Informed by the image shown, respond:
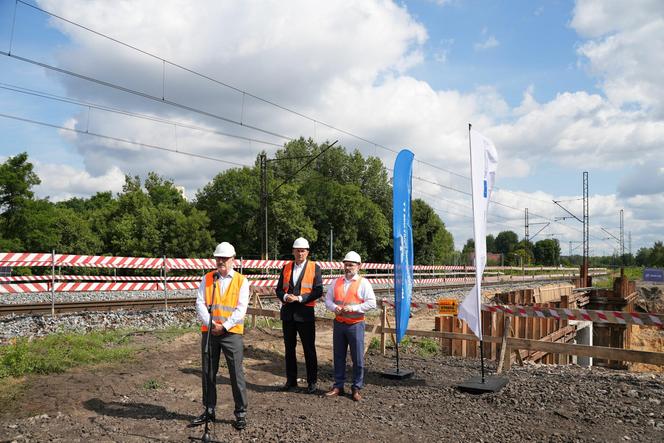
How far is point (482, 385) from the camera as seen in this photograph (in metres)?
7.64

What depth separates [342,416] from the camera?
6.39m

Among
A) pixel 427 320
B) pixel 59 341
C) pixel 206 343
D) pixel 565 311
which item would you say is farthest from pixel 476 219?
pixel 427 320

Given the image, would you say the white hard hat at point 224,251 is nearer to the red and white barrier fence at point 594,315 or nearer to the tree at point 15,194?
the red and white barrier fence at point 594,315

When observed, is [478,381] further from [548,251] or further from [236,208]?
[548,251]

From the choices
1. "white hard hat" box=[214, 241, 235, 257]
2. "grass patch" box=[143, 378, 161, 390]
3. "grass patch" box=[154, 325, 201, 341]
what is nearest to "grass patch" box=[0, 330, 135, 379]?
"grass patch" box=[154, 325, 201, 341]

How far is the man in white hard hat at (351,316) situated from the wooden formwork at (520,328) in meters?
3.11

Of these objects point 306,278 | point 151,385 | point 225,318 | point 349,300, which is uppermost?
point 306,278

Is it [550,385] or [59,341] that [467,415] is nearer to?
[550,385]

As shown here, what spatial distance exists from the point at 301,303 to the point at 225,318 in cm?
168

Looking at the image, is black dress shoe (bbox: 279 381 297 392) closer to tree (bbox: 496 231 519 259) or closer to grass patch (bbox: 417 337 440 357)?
grass patch (bbox: 417 337 440 357)

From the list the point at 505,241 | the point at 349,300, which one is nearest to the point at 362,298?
the point at 349,300

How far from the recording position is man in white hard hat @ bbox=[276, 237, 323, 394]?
292 inches

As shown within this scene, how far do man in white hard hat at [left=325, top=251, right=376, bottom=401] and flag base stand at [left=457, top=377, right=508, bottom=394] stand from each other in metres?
1.54

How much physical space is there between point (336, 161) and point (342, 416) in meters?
64.5
